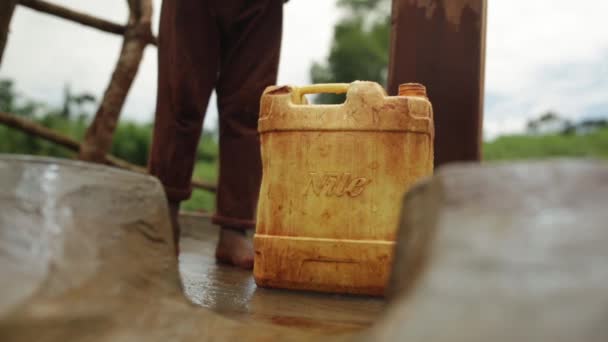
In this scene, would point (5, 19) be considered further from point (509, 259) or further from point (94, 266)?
point (509, 259)

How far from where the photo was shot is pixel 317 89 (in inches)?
77.9

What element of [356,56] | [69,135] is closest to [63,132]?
[69,135]

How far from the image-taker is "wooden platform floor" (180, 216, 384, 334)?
143 cm

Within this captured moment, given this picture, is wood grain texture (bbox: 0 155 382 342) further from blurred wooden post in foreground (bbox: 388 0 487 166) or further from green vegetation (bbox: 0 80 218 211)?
green vegetation (bbox: 0 80 218 211)

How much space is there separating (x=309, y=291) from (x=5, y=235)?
43.8 inches

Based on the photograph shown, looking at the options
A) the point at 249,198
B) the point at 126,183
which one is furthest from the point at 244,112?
the point at 126,183

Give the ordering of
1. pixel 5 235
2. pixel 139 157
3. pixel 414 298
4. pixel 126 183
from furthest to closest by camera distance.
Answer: pixel 139 157 < pixel 126 183 < pixel 5 235 < pixel 414 298

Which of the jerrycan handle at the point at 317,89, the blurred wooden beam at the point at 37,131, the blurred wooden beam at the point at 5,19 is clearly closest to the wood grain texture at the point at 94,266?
the jerrycan handle at the point at 317,89

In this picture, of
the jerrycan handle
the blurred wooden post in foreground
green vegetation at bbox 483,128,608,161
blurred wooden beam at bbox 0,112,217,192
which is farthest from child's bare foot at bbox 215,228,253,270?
green vegetation at bbox 483,128,608,161

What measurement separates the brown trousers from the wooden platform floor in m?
0.34

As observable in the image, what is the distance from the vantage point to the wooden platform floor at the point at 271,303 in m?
1.43

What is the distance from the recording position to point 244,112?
2418 mm

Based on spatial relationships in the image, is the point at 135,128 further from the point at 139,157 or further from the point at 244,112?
the point at 244,112

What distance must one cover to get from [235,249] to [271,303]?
2.47 ft
